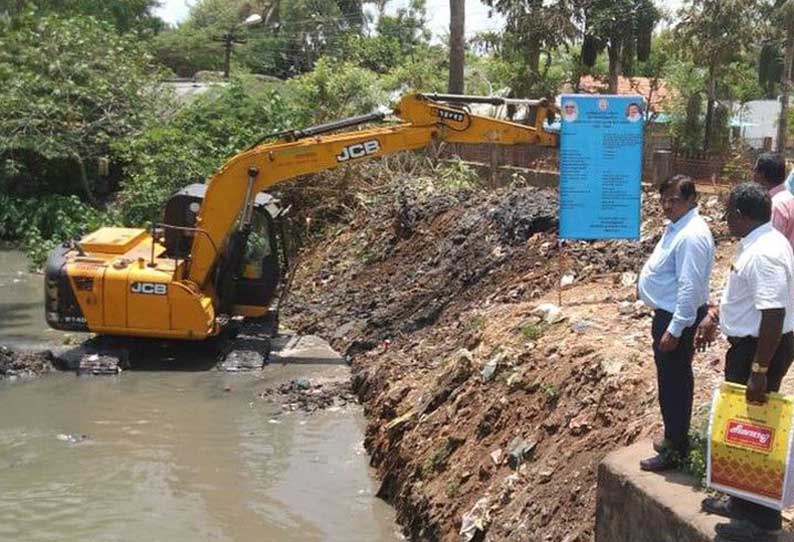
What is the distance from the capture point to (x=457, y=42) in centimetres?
2469

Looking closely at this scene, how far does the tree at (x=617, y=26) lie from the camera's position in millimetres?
32312

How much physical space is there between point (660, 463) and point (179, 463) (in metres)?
5.91

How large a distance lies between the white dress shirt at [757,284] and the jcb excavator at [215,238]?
835 centimetres

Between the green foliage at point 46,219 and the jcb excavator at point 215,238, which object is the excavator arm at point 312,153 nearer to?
the jcb excavator at point 215,238

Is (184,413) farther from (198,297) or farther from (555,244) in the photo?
(555,244)

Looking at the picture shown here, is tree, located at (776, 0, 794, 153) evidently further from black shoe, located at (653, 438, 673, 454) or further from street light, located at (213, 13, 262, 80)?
black shoe, located at (653, 438, 673, 454)

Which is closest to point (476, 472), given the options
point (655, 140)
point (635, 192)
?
point (635, 192)

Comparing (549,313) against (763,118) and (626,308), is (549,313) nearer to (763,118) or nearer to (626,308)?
(626,308)

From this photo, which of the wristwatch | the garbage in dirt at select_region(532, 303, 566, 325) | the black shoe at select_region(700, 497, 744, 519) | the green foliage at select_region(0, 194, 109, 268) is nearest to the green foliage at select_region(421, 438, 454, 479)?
the garbage in dirt at select_region(532, 303, 566, 325)

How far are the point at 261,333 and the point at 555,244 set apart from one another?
13.7 feet

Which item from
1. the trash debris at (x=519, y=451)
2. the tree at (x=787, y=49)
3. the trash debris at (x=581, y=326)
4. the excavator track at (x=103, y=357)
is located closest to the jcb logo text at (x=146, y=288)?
the excavator track at (x=103, y=357)

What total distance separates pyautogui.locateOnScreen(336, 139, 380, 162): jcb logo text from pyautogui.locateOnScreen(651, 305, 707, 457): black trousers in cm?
810

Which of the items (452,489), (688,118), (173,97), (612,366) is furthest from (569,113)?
(688,118)

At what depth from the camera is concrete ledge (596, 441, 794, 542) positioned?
204 inches
